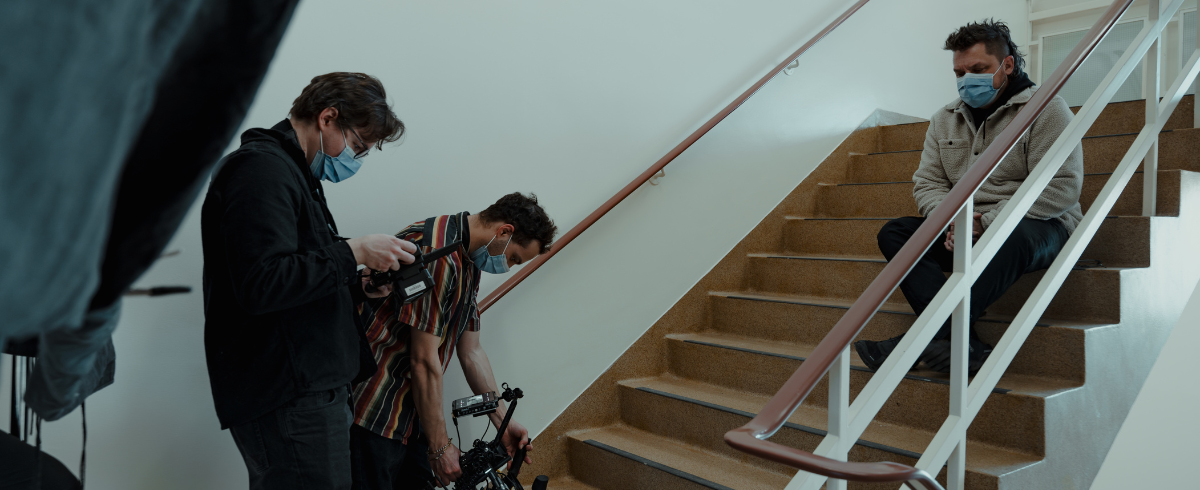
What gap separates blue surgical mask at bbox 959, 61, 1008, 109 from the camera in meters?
2.28

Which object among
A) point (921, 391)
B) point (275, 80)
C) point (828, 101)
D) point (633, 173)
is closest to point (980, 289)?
point (921, 391)

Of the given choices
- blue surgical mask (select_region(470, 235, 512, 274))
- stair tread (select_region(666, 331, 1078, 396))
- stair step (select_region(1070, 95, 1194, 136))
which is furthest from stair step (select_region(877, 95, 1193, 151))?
blue surgical mask (select_region(470, 235, 512, 274))

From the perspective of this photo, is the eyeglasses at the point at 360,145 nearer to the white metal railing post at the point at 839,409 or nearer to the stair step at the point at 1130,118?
the white metal railing post at the point at 839,409

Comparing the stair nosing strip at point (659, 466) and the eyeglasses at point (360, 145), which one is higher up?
the eyeglasses at point (360, 145)

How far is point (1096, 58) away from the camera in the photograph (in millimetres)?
5715

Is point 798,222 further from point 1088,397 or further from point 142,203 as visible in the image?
point 142,203

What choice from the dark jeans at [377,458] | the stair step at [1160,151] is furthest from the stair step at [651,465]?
the stair step at [1160,151]

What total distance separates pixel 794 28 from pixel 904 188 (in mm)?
1013

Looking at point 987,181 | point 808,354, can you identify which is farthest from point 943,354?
point 987,181

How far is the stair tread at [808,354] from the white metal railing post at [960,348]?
34cm

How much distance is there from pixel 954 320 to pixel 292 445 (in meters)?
1.49

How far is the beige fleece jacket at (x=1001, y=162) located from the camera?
2.10 meters

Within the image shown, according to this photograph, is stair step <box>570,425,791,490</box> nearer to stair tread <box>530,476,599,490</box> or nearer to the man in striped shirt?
stair tread <box>530,476,599,490</box>

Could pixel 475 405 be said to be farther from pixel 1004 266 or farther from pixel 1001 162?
pixel 1001 162
